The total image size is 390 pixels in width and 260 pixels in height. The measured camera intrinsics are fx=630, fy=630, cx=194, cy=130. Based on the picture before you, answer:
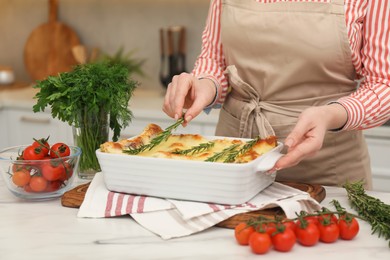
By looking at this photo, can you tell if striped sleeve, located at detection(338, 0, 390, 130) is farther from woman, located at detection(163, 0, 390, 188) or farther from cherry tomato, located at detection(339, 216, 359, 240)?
cherry tomato, located at detection(339, 216, 359, 240)

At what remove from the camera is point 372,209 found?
122 cm

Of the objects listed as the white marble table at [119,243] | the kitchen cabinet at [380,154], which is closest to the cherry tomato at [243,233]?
the white marble table at [119,243]

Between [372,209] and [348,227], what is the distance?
139 mm

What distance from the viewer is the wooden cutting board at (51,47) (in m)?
3.40

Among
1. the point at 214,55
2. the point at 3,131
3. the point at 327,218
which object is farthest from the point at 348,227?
the point at 3,131

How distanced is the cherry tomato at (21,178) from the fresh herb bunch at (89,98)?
16 cm

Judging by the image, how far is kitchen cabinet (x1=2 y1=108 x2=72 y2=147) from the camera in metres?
2.96

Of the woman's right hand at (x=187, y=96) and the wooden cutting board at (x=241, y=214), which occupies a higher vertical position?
the woman's right hand at (x=187, y=96)

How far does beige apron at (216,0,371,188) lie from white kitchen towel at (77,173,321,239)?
0.34 m

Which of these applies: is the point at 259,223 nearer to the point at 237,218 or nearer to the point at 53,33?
the point at 237,218

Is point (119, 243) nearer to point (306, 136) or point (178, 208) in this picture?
point (178, 208)

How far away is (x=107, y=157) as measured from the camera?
1.27 metres

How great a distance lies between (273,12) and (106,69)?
0.47 meters

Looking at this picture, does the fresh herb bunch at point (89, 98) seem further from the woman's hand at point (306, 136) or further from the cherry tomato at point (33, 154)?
the woman's hand at point (306, 136)
